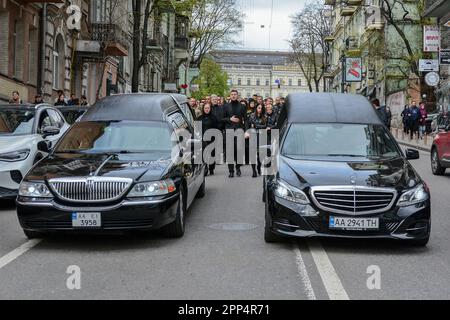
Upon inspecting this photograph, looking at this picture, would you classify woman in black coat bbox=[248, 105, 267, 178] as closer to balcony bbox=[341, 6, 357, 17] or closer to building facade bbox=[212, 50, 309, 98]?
balcony bbox=[341, 6, 357, 17]

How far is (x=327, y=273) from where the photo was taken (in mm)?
6230

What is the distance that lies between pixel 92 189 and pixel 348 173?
2849 mm

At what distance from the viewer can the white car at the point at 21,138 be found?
10.2 metres

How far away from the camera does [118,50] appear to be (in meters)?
31.4

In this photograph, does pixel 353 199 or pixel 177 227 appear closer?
pixel 353 199

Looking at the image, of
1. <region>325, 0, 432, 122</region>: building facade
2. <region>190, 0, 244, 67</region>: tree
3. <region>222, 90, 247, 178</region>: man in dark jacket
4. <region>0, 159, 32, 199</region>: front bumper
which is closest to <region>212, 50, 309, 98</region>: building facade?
<region>325, 0, 432, 122</region>: building facade

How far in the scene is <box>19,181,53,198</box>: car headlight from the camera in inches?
282

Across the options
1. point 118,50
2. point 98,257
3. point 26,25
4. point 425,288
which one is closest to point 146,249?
point 98,257

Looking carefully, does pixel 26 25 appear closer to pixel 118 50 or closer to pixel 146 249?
pixel 118 50

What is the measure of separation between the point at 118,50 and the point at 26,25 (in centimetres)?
775

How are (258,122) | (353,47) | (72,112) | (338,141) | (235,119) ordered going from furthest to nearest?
(353,47) → (258,122) → (72,112) → (235,119) → (338,141)

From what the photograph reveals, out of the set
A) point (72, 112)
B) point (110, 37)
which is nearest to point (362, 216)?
point (72, 112)

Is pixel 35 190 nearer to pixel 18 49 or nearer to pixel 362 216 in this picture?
pixel 362 216

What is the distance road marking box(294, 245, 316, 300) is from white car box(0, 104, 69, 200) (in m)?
4.36
